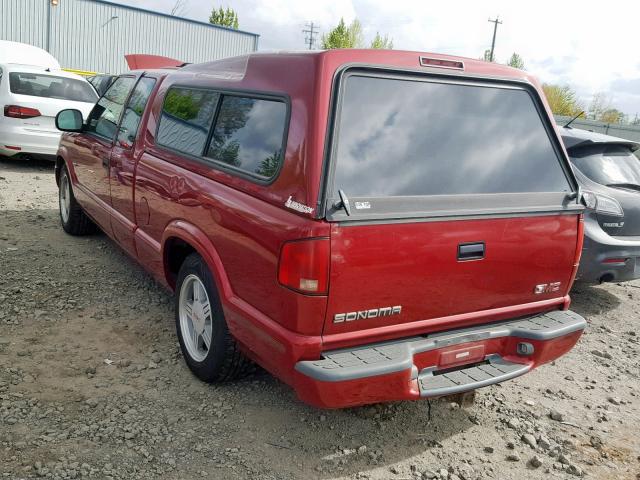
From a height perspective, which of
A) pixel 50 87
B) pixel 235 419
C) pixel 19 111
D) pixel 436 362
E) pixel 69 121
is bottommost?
pixel 235 419

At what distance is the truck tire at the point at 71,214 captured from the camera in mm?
6168

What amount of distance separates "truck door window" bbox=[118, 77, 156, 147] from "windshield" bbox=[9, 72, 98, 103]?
5736mm

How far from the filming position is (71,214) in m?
6.18

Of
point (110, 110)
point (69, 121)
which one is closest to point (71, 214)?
point (69, 121)

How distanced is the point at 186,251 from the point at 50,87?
752cm

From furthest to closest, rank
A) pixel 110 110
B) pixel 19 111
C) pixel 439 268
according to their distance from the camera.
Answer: pixel 19 111 < pixel 110 110 < pixel 439 268

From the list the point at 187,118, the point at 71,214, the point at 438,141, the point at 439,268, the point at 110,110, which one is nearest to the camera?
the point at 439,268

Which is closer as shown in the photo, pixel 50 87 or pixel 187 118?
pixel 187 118

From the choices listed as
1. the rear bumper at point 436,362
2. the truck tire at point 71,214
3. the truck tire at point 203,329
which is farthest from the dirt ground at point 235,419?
the truck tire at point 71,214

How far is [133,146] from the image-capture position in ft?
14.4

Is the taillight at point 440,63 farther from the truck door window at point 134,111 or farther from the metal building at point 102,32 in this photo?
the metal building at point 102,32

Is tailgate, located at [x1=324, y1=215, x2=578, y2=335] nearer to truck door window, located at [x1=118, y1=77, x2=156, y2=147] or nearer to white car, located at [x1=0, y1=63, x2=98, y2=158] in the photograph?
truck door window, located at [x1=118, y1=77, x2=156, y2=147]

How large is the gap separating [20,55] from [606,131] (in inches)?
955

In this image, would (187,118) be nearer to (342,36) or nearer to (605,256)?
(605,256)
